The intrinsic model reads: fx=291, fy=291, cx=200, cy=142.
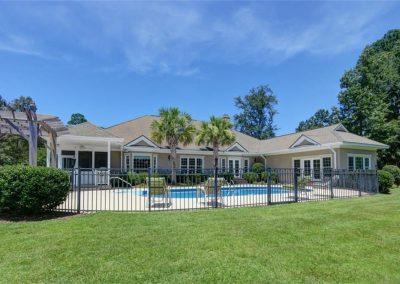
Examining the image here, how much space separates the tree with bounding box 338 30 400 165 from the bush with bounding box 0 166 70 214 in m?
33.3

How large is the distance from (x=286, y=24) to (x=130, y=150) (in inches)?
605

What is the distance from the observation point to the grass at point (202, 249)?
4.63 m

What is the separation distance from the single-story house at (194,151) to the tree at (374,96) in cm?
831

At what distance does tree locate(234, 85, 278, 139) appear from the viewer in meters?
57.3

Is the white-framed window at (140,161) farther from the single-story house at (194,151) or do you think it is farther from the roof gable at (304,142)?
the roof gable at (304,142)

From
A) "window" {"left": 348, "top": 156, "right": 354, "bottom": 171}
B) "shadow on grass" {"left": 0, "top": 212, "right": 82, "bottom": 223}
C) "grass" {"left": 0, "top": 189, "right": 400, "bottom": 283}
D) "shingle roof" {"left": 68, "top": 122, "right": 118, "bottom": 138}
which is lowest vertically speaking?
"grass" {"left": 0, "top": 189, "right": 400, "bottom": 283}

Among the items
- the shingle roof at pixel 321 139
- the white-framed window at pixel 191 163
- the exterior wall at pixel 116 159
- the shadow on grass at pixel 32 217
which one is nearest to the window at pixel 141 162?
the exterior wall at pixel 116 159

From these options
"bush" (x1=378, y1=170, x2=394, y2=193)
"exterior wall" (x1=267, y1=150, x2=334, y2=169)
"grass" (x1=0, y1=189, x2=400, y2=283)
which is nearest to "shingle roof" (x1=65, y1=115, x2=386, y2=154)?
"exterior wall" (x1=267, y1=150, x2=334, y2=169)

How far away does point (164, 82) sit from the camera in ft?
94.9

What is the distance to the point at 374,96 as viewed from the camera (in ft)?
120

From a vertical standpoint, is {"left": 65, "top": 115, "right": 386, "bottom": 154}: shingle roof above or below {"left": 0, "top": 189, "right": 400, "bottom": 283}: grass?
above

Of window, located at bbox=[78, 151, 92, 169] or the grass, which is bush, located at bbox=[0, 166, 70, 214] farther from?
window, located at bbox=[78, 151, 92, 169]

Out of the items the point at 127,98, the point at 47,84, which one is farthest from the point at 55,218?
the point at 127,98

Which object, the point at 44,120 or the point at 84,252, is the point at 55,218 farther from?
the point at 44,120
